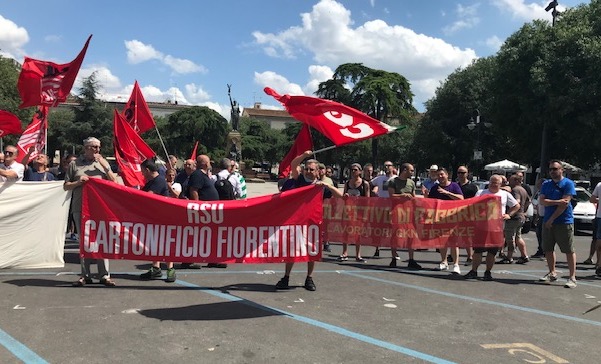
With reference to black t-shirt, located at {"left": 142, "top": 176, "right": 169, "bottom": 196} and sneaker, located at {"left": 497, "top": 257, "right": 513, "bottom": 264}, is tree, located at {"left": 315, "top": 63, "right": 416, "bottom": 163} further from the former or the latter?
black t-shirt, located at {"left": 142, "top": 176, "right": 169, "bottom": 196}

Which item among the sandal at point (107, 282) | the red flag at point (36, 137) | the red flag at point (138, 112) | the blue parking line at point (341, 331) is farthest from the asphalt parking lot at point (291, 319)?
the red flag at point (138, 112)

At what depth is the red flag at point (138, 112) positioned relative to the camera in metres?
11.2

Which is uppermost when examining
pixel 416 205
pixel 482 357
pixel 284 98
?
pixel 284 98

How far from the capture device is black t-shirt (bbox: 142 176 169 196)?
6820mm

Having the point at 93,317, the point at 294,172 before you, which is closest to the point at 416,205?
the point at 294,172

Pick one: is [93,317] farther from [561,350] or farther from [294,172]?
[561,350]

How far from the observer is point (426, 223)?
8477 millimetres

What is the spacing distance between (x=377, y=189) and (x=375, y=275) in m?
2.98

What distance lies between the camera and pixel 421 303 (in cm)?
614

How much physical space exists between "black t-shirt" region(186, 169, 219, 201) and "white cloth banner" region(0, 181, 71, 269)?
1781 mm

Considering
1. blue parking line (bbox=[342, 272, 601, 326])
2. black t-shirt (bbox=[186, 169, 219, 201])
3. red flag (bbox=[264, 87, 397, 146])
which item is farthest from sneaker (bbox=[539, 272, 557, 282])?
black t-shirt (bbox=[186, 169, 219, 201])

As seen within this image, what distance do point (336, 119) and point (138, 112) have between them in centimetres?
639

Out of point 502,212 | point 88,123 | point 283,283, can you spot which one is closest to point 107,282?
point 283,283

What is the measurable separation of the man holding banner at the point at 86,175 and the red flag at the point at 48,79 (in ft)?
12.3
